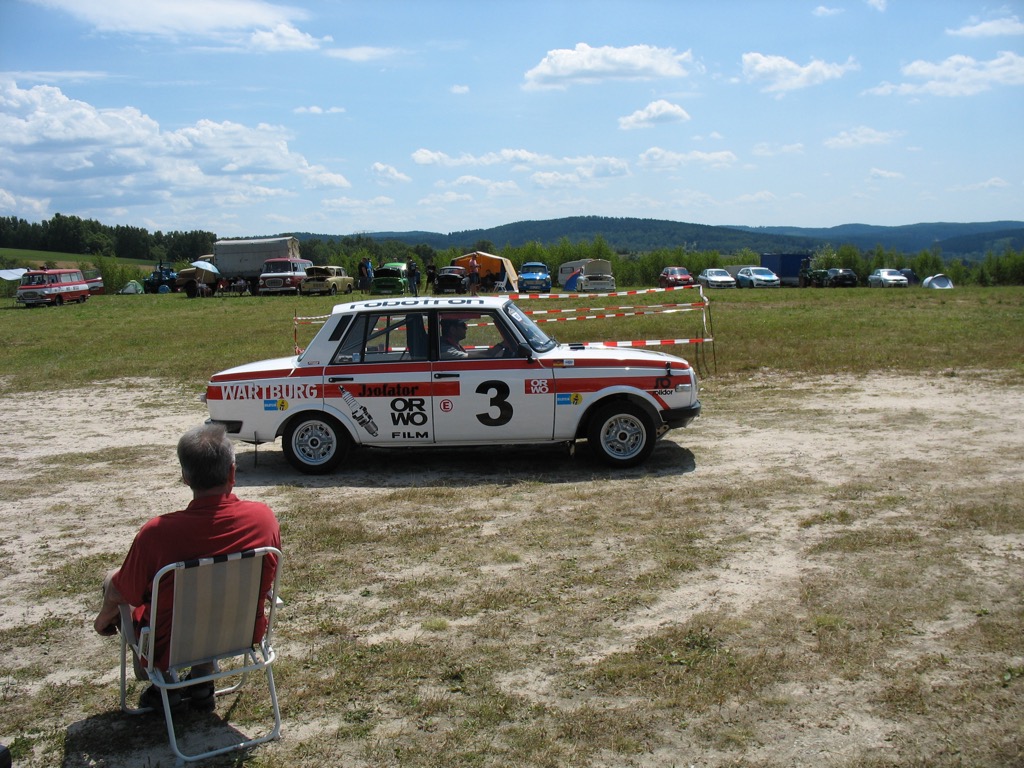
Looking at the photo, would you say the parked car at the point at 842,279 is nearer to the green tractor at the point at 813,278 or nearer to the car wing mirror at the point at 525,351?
the green tractor at the point at 813,278

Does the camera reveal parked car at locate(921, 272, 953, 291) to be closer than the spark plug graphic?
No

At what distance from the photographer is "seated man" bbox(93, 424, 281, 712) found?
3736 millimetres

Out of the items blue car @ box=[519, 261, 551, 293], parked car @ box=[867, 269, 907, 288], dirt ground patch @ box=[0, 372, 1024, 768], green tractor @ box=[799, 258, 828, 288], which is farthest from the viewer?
green tractor @ box=[799, 258, 828, 288]

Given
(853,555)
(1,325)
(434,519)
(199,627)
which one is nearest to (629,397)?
(434,519)

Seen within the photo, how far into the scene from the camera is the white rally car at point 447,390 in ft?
28.3

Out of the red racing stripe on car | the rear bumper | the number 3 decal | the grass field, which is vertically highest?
the red racing stripe on car

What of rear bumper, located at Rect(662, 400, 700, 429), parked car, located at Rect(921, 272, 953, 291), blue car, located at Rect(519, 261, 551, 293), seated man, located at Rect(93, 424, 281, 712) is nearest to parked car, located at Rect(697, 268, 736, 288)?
blue car, located at Rect(519, 261, 551, 293)

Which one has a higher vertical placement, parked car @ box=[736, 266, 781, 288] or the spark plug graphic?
parked car @ box=[736, 266, 781, 288]

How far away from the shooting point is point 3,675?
467 cm

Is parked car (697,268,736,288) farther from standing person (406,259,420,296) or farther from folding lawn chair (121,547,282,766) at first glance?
folding lawn chair (121,547,282,766)

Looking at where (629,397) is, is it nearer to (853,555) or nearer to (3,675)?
(853,555)

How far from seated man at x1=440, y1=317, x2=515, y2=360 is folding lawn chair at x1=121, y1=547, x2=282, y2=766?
4.92 metres

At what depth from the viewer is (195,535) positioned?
3.76m

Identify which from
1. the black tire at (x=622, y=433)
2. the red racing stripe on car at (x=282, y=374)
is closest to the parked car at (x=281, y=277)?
the red racing stripe on car at (x=282, y=374)
